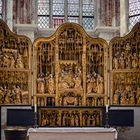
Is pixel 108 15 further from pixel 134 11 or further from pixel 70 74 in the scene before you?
pixel 70 74

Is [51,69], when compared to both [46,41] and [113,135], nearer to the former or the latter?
[46,41]

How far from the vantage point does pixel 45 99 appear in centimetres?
1377

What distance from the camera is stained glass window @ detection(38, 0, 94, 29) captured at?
1972 centimetres

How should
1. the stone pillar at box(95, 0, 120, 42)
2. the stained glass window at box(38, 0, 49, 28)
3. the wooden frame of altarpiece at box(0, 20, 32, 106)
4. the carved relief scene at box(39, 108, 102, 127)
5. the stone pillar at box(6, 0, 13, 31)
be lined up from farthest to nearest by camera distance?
the stained glass window at box(38, 0, 49, 28) < the stone pillar at box(95, 0, 120, 42) < the stone pillar at box(6, 0, 13, 31) < the carved relief scene at box(39, 108, 102, 127) < the wooden frame of altarpiece at box(0, 20, 32, 106)

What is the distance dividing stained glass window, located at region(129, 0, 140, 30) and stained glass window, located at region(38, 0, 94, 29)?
184cm

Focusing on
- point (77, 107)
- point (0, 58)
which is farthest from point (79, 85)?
point (0, 58)

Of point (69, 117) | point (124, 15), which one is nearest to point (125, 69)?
point (69, 117)

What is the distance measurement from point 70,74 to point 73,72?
0.13 meters

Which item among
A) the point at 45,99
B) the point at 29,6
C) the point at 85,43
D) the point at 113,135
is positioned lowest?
the point at 113,135

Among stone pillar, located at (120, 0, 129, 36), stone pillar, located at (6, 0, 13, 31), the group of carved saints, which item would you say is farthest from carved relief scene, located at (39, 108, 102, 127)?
stone pillar, located at (120, 0, 129, 36)

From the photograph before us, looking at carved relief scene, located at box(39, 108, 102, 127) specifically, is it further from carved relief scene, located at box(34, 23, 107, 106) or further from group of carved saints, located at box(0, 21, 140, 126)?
carved relief scene, located at box(34, 23, 107, 106)

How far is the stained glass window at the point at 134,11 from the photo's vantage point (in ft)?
63.5

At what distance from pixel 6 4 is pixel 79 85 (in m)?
7.03

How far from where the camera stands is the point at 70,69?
13.9 meters
